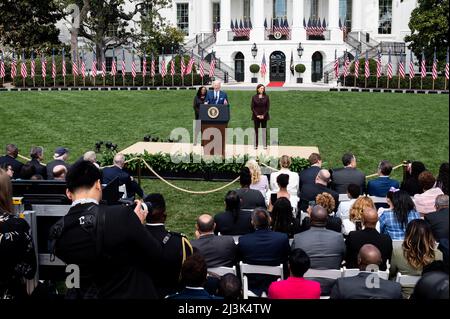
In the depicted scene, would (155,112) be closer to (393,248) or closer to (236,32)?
(393,248)

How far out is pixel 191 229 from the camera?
11547mm

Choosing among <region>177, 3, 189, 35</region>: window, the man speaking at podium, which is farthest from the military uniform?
<region>177, 3, 189, 35</region>: window

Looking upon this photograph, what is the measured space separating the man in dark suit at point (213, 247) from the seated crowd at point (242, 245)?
0.01m

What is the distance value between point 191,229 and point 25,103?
77.1ft

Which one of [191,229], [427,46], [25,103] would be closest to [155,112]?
[25,103]

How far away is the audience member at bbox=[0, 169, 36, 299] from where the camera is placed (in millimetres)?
4727

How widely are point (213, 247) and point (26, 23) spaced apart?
51.6 metres

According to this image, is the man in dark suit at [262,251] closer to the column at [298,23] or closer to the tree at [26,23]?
the tree at [26,23]

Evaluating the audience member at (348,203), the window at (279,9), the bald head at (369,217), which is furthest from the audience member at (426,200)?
the window at (279,9)

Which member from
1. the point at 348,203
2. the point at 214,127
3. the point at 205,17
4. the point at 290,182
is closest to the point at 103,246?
the point at 348,203

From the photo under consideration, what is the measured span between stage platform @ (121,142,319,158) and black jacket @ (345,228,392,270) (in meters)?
10.3

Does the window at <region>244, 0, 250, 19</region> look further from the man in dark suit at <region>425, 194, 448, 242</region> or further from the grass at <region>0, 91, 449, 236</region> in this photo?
the man in dark suit at <region>425, 194, 448, 242</region>

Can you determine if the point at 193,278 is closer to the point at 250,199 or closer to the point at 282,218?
the point at 282,218

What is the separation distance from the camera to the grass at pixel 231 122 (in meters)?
19.0
